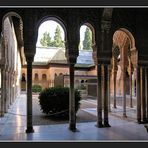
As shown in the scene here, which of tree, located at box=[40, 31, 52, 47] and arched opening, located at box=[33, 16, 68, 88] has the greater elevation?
tree, located at box=[40, 31, 52, 47]

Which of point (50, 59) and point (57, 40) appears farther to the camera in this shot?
point (57, 40)

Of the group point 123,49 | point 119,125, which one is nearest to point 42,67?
point 123,49

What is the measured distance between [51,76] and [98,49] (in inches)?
1289

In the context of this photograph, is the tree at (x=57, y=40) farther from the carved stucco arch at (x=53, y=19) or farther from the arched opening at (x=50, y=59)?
the carved stucco arch at (x=53, y=19)

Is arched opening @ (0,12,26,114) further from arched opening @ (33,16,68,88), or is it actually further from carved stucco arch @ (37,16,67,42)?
arched opening @ (33,16,68,88)

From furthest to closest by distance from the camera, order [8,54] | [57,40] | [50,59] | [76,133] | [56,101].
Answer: [57,40]
[50,59]
[8,54]
[56,101]
[76,133]

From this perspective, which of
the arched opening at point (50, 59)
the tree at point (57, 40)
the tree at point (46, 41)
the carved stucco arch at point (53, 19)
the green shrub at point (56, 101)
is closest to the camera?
the carved stucco arch at point (53, 19)

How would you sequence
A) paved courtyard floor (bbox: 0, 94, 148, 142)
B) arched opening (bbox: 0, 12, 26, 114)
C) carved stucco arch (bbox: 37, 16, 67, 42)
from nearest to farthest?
paved courtyard floor (bbox: 0, 94, 148, 142), carved stucco arch (bbox: 37, 16, 67, 42), arched opening (bbox: 0, 12, 26, 114)

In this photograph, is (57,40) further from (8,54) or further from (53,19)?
(53,19)

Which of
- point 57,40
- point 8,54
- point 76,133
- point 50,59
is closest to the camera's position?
point 76,133

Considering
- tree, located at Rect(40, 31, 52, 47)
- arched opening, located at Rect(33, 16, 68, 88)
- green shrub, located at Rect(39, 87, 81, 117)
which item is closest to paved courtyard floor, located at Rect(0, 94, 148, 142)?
green shrub, located at Rect(39, 87, 81, 117)

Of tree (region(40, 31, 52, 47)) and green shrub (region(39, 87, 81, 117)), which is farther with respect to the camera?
tree (region(40, 31, 52, 47))

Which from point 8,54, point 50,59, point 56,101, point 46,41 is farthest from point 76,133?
point 46,41

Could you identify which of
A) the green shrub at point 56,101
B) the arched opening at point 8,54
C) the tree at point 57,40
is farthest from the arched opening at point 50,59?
the green shrub at point 56,101
